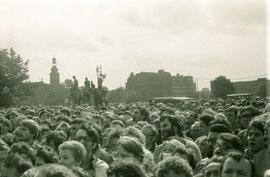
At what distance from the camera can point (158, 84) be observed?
13288 centimetres

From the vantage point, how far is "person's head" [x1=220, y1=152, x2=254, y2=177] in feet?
14.3

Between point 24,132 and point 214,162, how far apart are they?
384cm

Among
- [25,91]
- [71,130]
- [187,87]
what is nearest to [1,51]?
[25,91]

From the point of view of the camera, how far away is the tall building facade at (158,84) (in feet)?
433

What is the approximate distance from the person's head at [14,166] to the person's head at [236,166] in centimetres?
198

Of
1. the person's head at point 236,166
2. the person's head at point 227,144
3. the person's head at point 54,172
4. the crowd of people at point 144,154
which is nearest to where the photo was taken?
the person's head at point 54,172

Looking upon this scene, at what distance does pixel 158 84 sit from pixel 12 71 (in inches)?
3036

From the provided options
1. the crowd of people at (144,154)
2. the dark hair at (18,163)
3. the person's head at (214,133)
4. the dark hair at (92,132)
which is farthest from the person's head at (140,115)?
the dark hair at (18,163)

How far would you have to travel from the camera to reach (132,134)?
6.48 metres

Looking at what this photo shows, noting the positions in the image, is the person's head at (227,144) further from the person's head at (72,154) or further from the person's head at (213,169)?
the person's head at (72,154)

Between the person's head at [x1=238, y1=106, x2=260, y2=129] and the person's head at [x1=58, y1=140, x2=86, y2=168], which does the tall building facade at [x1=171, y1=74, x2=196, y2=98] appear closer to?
the person's head at [x1=238, y1=106, x2=260, y2=129]

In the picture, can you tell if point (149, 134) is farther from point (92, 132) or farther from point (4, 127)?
point (4, 127)

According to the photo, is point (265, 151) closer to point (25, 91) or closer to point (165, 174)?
point (165, 174)

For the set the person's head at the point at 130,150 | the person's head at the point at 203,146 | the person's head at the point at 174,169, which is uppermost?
the person's head at the point at 130,150
